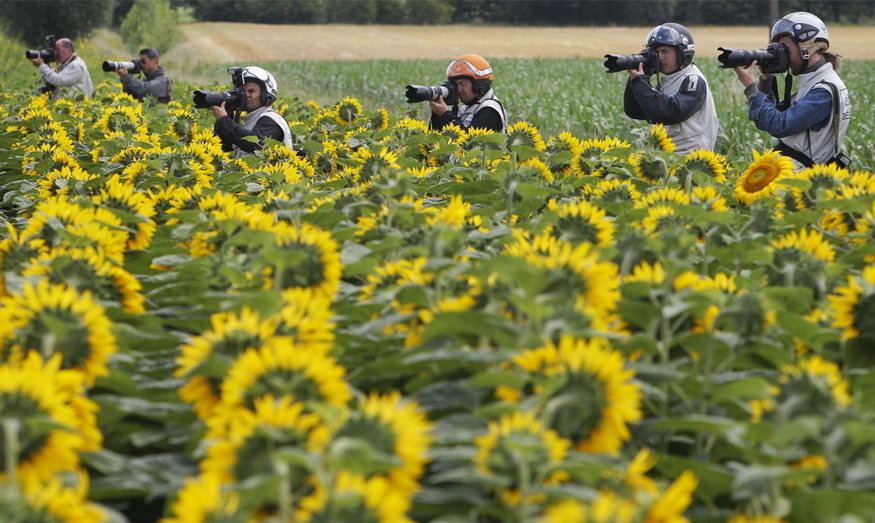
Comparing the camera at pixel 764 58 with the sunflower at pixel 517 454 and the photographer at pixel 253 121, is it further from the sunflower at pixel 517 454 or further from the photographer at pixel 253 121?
the sunflower at pixel 517 454

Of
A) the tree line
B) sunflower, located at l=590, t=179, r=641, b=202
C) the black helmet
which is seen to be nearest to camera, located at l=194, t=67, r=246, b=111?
the black helmet

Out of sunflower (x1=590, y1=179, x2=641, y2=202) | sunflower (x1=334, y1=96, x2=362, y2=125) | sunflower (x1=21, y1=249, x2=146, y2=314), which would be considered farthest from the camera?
sunflower (x1=334, y1=96, x2=362, y2=125)

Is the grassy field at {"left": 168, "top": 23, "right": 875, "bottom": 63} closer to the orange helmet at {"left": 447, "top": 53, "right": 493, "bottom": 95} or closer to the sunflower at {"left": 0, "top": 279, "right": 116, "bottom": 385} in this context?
the orange helmet at {"left": 447, "top": 53, "right": 493, "bottom": 95}

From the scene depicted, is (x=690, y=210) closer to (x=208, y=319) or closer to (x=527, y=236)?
(x=527, y=236)

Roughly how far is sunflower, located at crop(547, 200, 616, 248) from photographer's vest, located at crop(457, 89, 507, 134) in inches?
152

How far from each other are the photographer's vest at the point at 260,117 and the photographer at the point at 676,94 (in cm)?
196

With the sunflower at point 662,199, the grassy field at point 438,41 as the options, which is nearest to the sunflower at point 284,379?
the sunflower at point 662,199

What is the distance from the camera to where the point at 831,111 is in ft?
16.6

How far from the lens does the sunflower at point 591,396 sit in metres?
1.47

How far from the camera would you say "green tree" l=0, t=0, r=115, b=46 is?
1523 inches

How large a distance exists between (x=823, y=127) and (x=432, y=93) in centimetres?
224

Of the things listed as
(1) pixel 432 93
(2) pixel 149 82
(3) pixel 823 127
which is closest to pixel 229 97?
(1) pixel 432 93

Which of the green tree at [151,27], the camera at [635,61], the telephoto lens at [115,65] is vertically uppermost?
the camera at [635,61]

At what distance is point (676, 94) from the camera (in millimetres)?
5758
